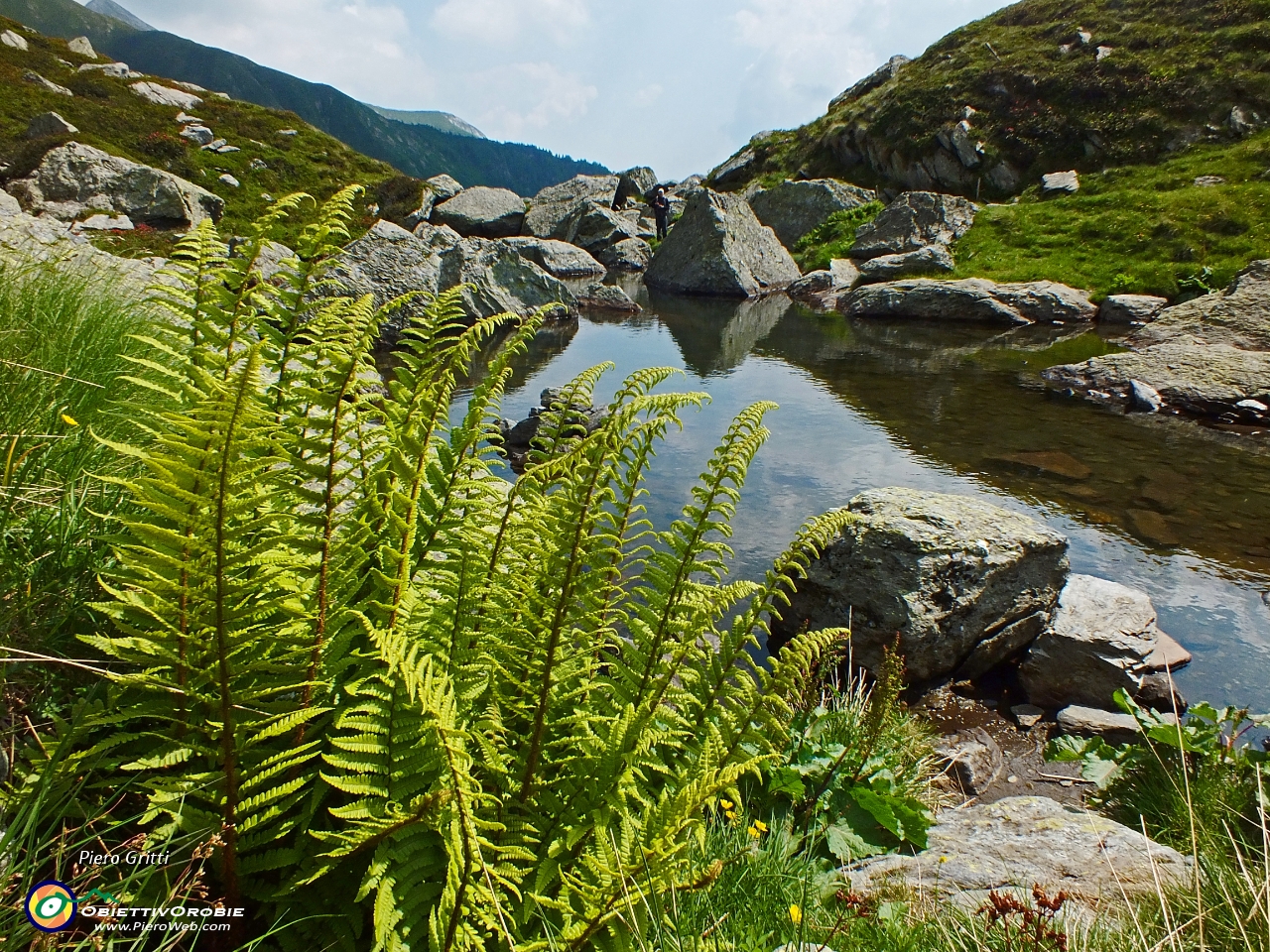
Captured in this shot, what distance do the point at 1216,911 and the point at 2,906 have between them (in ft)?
10.2

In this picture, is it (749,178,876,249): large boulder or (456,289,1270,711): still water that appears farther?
(749,178,876,249): large boulder

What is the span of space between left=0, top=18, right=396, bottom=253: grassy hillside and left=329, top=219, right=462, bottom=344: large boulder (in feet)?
42.6

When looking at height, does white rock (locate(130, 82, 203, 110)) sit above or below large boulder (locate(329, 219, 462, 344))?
above

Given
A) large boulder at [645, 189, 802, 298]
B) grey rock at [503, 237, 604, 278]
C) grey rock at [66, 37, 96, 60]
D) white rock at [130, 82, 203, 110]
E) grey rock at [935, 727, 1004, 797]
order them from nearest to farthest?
grey rock at [935, 727, 1004, 797] < grey rock at [503, 237, 604, 278] < large boulder at [645, 189, 802, 298] < white rock at [130, 82, 203, 110] < grey rock at [66, 37, 96, 60]

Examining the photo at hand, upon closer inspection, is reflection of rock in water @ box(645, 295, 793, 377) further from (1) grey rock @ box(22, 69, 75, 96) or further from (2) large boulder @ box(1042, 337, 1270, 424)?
(1) grey rock @ box(22, 69, 75, 96)

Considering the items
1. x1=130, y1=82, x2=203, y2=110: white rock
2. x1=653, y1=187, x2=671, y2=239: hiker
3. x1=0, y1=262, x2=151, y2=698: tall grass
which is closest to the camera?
x1=0, y1=262, x2=151, y2=698: tall grass

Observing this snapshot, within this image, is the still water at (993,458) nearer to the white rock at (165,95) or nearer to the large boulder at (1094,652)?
the large boulder at (1094,652)

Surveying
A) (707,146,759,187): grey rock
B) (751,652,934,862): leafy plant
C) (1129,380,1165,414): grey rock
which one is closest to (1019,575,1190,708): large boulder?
(751,652,934,862): leafy plant

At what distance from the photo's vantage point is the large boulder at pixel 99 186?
83.9ft

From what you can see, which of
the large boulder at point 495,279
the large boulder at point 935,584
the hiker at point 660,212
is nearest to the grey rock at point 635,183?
the hiker at point 660,212

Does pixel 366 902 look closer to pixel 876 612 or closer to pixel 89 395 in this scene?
pixel 89 395

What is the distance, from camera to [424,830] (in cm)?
196

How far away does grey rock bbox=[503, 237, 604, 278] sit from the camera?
96.1 feet

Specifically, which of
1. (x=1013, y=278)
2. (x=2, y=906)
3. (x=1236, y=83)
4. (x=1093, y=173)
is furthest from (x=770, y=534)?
(x=1236, y=83)
